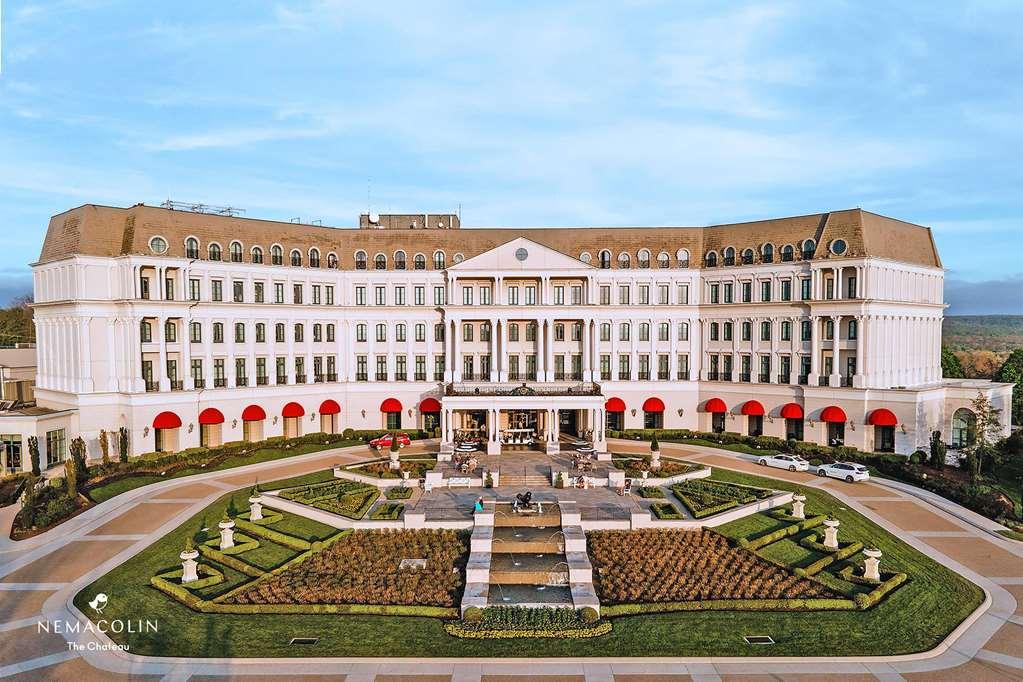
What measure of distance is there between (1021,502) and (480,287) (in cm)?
4826

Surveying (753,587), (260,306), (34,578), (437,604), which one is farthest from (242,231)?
(753,587)

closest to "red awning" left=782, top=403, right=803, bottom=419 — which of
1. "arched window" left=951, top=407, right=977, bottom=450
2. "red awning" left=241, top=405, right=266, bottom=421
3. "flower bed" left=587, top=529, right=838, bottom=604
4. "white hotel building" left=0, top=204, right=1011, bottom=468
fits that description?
"white hotel building" left=0, top=204, right=1011, bottom=468

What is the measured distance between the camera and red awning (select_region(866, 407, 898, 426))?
188ft

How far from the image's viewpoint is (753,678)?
78.5 ft

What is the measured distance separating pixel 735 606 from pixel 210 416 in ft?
160

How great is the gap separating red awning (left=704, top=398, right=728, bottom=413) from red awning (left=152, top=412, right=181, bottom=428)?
167ft

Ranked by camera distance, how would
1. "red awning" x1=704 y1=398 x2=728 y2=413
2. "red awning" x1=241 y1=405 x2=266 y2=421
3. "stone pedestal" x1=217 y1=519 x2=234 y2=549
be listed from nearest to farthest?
"stone pedestal" x1=217 y1=519 x2=234 y2=549 < "red awning" x1=241 y1=405 x2=266 y2=421 < "red awning" x1=704 y1=398 x2=728 y2=413

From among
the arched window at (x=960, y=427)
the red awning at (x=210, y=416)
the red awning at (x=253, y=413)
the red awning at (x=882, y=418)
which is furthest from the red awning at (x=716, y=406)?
the red awning at (x=210, y=416)

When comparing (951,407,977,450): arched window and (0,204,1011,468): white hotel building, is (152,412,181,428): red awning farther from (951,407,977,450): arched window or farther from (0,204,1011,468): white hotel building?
(951,407,977,450): arched window

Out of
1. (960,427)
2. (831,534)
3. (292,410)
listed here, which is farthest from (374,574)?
(960,427)

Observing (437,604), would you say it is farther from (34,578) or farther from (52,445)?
(52,445)

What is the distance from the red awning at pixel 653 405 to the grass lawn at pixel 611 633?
35873 mm

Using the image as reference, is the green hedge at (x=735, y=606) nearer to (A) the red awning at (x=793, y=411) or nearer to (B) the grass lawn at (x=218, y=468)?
(A) the red awning at (x=793, y=411)

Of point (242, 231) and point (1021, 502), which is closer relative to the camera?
point (1021, 502)
